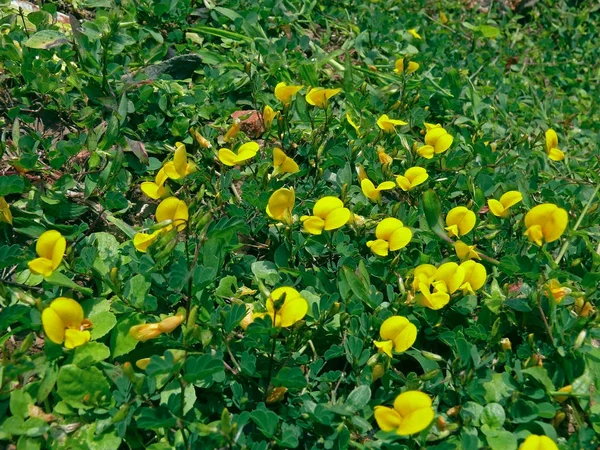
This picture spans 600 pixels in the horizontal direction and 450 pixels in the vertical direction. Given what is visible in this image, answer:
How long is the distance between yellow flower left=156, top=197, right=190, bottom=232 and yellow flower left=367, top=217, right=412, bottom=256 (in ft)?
2.17

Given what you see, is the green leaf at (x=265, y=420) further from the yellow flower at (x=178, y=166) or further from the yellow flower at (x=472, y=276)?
the yellow flower at (x=178, y=166)

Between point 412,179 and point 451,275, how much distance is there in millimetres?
565

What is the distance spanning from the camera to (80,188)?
2.46m

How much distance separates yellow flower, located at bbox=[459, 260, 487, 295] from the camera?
2090 mm

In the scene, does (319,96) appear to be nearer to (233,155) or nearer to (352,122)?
(352,122)

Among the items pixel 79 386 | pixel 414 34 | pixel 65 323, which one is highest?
pixel 414 34

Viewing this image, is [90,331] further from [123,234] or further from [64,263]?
[123,234]

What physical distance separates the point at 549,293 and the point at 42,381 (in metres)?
1.63

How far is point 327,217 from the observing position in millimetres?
2203

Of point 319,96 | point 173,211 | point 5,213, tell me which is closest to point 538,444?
point 173,211

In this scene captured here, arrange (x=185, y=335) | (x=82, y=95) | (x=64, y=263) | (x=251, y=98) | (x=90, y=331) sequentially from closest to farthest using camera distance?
(x=185, y=335) → (x=90, y=331) → (x=64, y=263) → (x=82, y=95) → (x=251, y=98)

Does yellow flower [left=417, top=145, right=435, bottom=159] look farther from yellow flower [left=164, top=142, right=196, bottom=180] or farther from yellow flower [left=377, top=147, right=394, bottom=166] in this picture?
yellow flower [left=164, top=142, right=196, bottom=180]

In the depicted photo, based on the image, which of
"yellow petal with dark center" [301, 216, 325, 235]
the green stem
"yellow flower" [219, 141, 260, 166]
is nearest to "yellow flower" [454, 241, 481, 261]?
the green stem

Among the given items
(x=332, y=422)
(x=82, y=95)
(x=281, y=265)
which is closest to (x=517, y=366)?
(x=332, y=422)
